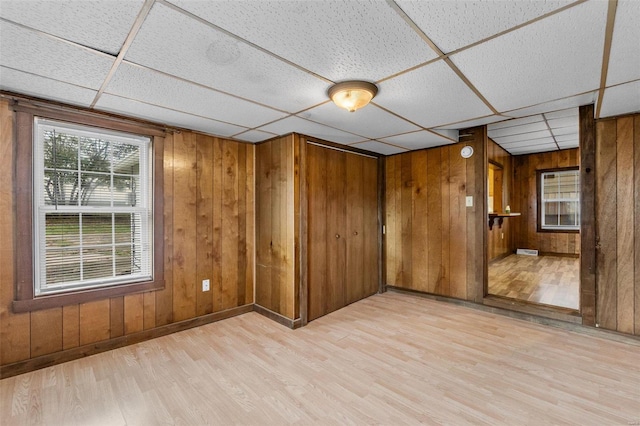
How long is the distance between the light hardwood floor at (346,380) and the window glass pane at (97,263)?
706 millimetres

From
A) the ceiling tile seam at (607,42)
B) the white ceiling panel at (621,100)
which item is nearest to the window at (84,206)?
the ceiling tile seam at (607,42)

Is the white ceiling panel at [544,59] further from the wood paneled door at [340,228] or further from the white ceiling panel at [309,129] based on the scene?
the wood paneled door at [340,228]

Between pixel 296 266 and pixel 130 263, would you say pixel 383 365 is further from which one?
pixel 130 263

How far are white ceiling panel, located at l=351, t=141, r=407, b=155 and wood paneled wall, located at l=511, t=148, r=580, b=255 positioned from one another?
4.52 m

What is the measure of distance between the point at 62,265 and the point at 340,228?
2816 millimetres

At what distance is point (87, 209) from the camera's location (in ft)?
8.23

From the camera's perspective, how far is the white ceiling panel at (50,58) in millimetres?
1462

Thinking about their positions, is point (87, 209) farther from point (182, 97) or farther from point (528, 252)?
point (528, 252)

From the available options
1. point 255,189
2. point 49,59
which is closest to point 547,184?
point 255,189

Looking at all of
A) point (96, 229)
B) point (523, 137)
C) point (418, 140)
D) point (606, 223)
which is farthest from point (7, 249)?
point (523, 137)

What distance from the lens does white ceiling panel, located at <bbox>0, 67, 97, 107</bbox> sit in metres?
1.87

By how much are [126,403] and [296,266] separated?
1.78 m

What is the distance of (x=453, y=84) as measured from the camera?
2.02 meters

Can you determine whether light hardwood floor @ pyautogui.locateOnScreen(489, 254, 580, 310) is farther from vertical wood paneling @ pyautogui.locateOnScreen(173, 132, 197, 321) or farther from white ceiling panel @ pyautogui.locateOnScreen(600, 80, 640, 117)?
vertical wood paneling @ pyautogui.locateOnScreen(173, 132, 197, 321)
